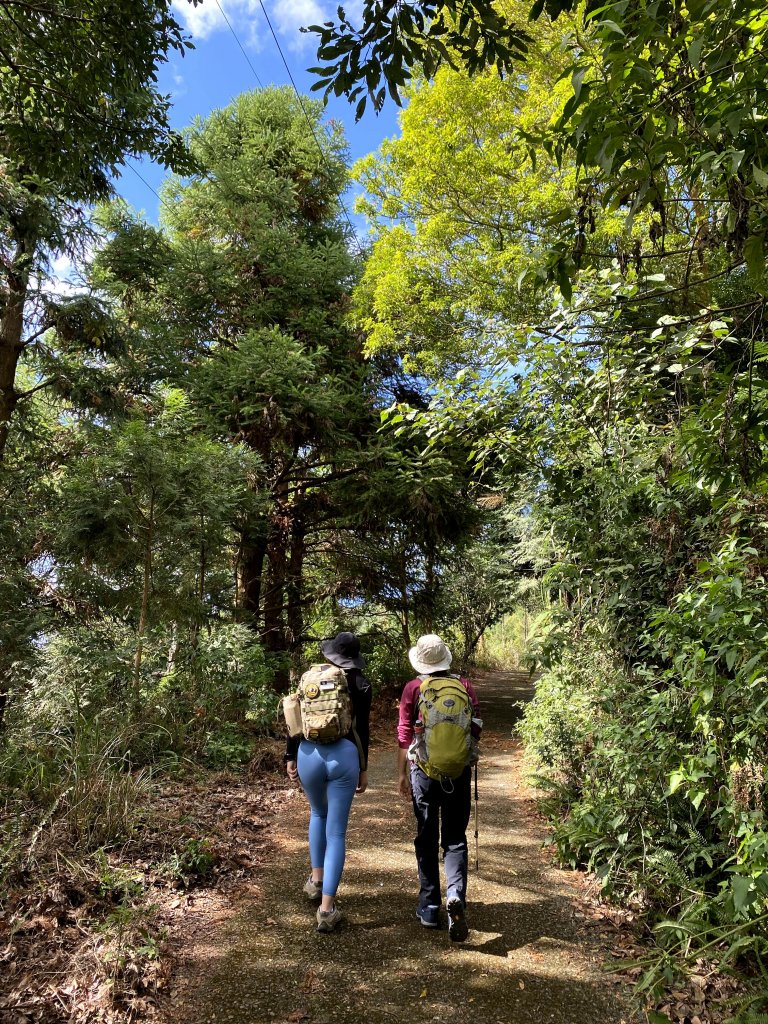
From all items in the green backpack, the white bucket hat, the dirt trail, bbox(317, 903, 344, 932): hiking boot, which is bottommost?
the dirt trail

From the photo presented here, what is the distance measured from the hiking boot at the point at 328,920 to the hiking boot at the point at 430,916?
51 centimetres

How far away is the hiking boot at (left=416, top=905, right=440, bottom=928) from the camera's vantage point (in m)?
3.75

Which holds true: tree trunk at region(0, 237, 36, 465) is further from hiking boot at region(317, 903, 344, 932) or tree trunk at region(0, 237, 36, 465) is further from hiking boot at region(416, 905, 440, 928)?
hiking boot at region(416, 905, 440, 928)

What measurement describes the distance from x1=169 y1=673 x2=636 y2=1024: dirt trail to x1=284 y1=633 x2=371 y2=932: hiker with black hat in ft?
0.99

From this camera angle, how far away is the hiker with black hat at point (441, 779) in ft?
11.9

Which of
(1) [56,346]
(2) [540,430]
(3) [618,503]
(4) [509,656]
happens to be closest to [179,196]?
(1) [56,346]

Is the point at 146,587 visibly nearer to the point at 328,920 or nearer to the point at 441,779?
the point at 328,920

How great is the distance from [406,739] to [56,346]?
891 centimetres

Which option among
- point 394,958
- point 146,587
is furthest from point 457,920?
point 146,587

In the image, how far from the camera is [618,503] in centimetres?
446

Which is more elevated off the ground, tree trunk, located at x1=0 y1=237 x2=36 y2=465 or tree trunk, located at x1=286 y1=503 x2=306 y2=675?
tree trunk, located at x1=0 y1=237 x2=36 y2=465

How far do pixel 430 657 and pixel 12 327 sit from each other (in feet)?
26.6

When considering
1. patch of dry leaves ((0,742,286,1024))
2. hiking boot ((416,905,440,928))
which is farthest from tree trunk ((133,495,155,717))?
hiking boot ((416,905,440,928))

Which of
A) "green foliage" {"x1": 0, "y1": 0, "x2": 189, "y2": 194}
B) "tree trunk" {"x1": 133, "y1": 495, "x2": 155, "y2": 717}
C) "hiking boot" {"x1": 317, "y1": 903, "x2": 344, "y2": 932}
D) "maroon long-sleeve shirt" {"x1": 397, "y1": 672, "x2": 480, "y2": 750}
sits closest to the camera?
"hiking boot" {"x1": 317, "y1": 903, "x2": 344, "y2": 932}
